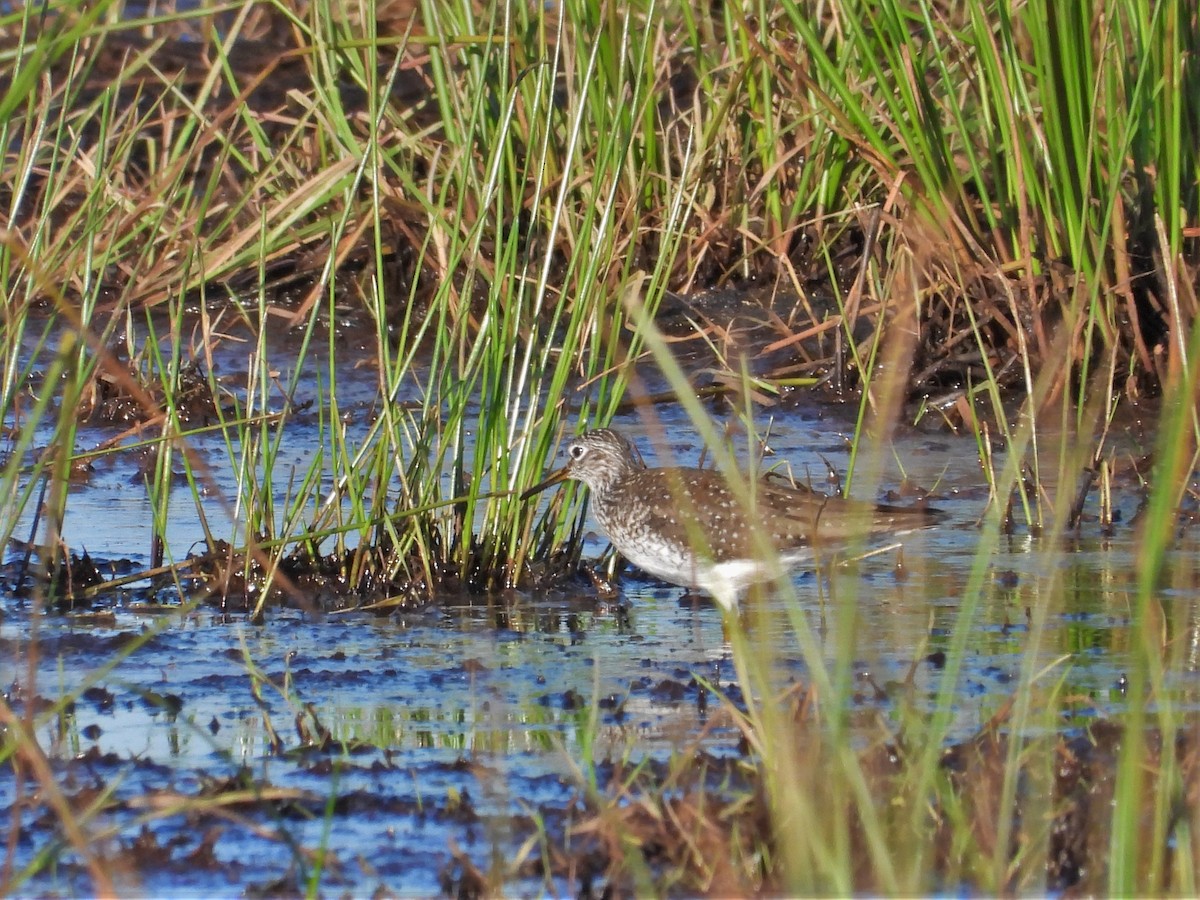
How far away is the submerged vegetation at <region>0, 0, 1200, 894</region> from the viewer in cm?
340

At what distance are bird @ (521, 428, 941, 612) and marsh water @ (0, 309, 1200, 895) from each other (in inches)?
6.9

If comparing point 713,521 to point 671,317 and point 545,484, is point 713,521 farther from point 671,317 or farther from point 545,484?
point 671,317

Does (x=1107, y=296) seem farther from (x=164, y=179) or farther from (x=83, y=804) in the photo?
(x=83, y=804)

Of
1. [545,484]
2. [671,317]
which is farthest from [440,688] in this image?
[671,317]

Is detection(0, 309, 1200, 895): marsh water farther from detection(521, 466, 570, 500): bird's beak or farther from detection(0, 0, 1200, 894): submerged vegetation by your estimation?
detection(521, 466, 570, 500): bird's beak

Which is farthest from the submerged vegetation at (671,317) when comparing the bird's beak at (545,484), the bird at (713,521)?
the bird at (713,521)

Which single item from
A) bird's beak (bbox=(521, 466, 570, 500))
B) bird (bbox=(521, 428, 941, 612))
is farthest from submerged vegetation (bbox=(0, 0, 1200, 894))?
bird (bbox=(521, 428, 941, 612))

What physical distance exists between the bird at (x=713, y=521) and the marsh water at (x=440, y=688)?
0.17 metres

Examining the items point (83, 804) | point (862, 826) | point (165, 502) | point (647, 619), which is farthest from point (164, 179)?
point (862, 826)

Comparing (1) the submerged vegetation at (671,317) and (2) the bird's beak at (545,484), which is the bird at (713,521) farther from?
(1) the submerged vegetation at (671,317)

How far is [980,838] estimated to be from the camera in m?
3.42

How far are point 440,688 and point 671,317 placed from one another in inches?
174

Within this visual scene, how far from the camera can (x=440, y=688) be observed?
477 cm

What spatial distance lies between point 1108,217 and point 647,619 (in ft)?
6.95
